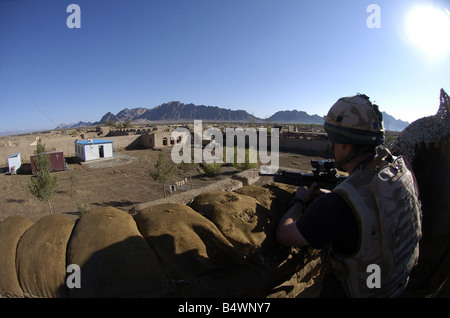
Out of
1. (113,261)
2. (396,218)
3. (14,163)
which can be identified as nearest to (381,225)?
(396,218)

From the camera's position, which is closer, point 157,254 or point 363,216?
point 363,216

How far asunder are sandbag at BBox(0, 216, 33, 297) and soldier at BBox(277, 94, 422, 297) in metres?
1.49

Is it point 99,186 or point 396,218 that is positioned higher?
point 396,218

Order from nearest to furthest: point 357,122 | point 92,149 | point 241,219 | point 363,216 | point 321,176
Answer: point 363,216 < point 357,122 < point 241,219 < point 321,176 < point 92,149

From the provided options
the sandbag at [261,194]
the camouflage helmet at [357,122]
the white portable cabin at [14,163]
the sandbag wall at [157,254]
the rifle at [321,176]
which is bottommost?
the white portable cabin at [14,163]

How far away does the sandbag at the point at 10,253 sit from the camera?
1.21 meters

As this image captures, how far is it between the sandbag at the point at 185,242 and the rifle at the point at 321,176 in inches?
39.6

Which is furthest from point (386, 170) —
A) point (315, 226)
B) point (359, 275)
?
point (359, 275)

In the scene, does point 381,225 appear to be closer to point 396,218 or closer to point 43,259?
point 396,218

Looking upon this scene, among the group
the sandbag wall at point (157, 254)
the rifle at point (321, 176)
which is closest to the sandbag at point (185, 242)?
the sandbag wall at point (157, 254)

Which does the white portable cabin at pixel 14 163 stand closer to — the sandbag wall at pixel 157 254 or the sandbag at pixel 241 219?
the sandbag wall at pixel 157 254

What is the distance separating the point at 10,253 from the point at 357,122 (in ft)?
6.79

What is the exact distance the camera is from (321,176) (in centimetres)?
225

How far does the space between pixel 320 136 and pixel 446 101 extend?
3164 centimetres
